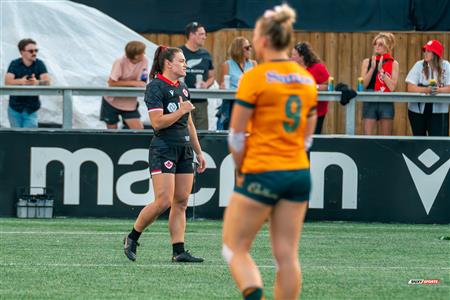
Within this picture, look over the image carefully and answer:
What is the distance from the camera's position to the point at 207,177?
621 inches

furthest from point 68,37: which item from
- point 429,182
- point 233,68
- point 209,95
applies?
point 429,182

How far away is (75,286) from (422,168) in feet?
24.2

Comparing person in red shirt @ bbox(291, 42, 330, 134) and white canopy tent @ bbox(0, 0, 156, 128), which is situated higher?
white canopy tent @ bbox(0, 0, 156, 128)

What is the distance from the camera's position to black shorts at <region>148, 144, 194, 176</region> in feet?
36.3

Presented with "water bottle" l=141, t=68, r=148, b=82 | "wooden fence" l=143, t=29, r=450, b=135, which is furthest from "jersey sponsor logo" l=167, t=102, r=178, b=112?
"wooden fence" l=143, t=29, r=450, b=135

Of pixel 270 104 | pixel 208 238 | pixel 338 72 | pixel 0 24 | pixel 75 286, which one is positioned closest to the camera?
pixel 270 104

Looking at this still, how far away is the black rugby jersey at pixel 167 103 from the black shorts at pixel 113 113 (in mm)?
5495

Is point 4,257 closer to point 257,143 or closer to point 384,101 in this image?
point 257,143

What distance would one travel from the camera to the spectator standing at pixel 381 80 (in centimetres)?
1627

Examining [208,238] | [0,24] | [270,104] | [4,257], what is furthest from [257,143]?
[0,24]

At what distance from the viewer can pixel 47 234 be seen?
1377cm

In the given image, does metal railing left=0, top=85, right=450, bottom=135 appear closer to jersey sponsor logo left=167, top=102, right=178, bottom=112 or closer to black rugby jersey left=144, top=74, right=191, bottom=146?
black rugby jersey left=144, top=74, right=191, bottom=146

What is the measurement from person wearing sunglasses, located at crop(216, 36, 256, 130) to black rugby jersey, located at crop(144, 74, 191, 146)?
5.07 metres

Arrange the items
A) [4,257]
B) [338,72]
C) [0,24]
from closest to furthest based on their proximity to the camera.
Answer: [4,257]
[0,24]
[338,72]
